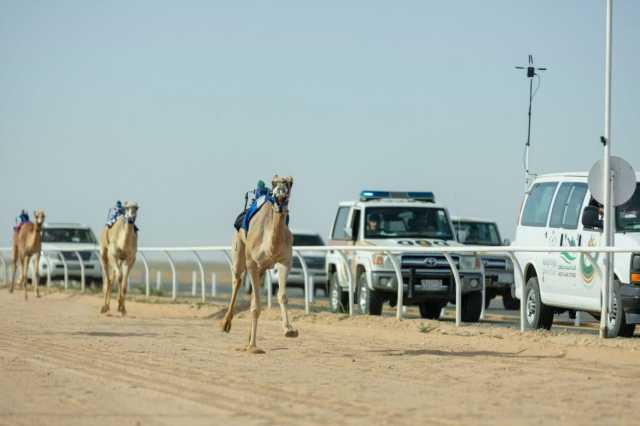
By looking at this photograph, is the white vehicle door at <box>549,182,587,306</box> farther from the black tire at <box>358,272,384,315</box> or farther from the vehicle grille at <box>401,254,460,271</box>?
the black tire at <box>358,272,384,315</box>

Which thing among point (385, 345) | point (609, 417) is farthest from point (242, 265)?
point (609, 417)

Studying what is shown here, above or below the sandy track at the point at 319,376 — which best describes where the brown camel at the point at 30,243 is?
above

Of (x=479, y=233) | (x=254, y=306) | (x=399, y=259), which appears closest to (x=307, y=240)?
(x=479, y=233)

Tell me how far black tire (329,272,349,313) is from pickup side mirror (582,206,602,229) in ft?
25.4

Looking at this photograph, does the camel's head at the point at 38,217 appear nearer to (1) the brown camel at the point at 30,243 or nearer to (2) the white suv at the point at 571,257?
(1) the brown camel at the point at 30,243

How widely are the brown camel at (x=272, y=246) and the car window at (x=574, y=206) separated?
15.1ft

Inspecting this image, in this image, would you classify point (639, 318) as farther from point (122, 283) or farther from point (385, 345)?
point (122, 283)

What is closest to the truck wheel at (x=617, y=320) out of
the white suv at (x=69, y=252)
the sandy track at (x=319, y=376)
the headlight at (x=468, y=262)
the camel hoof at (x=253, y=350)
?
the sandy track at (x=319, y=376)

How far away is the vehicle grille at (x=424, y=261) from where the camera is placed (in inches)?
912

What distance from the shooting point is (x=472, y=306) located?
77.3ft

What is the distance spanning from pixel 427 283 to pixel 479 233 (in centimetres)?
941

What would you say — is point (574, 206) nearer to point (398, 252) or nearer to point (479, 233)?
point (398, 252)

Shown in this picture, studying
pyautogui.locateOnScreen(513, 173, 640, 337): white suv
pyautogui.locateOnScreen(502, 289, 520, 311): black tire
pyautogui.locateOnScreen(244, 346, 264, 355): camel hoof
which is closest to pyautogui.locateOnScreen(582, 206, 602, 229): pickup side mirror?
pyautogui.locateOnScreen(513, 173, 640, 337): white suv

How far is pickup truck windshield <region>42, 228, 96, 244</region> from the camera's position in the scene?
138 feet
